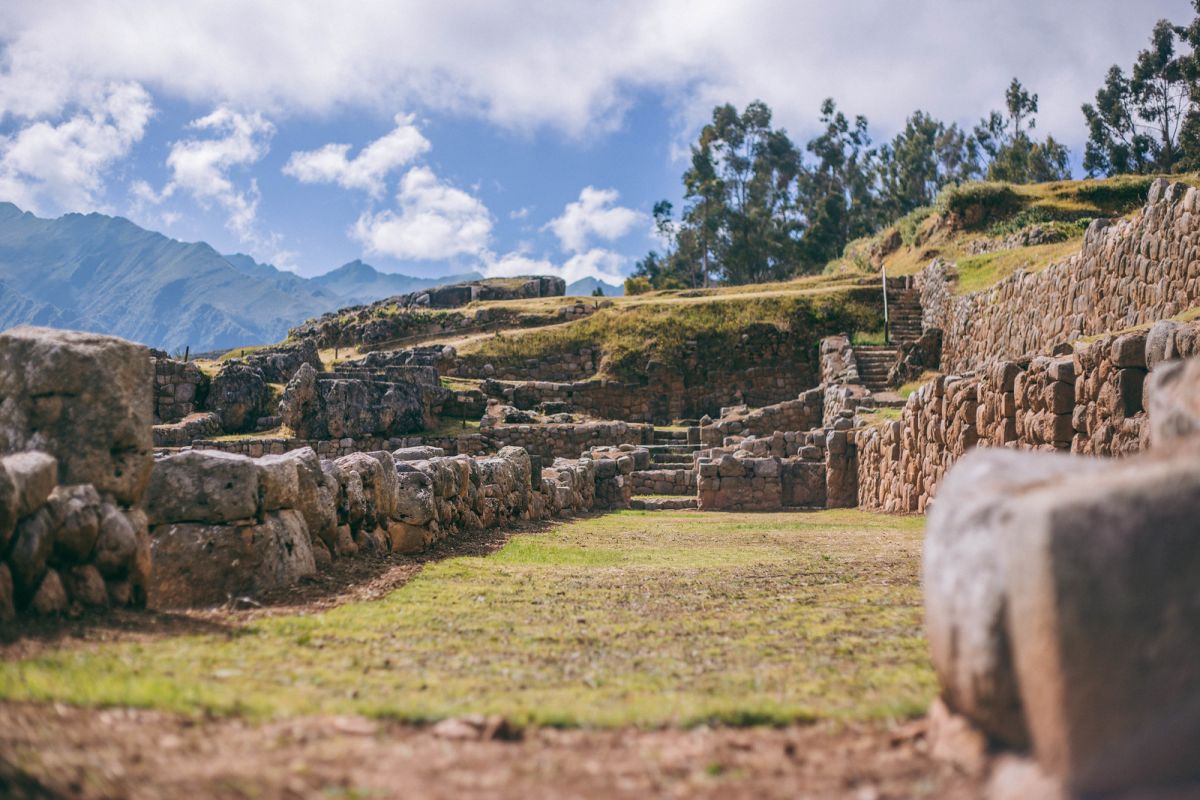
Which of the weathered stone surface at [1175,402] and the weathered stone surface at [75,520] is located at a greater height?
the weathered stone surface at [1175,402]

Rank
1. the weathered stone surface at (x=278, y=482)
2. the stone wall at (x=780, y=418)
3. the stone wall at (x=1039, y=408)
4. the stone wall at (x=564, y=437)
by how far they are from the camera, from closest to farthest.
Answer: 1. the weathered stone surface at (x=278, y=482)
2. the stone wall at (x=1039, y=408)
3. the stone wall at (x=564, y=437)
4. the stone wall at (x=780, y=418)

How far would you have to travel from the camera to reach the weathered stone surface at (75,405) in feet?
19.3

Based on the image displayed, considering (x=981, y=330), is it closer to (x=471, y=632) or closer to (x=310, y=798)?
(x=471, y=632)

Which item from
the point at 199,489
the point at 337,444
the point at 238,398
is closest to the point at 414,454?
the point at 199,489

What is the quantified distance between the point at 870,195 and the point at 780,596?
101 m

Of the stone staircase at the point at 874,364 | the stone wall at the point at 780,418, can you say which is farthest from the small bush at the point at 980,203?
the stone wall at the point at 780,418

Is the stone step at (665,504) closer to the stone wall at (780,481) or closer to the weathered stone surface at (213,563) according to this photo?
the stone wall at (780,481)

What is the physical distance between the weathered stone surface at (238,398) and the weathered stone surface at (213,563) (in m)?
27.4

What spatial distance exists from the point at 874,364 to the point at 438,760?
36.9 metres

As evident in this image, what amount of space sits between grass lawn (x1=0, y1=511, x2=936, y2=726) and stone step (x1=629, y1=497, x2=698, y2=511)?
49.4 ft

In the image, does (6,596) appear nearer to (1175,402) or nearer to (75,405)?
(75,405)

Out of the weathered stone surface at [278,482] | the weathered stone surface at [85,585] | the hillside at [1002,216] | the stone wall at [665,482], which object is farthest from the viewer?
the hillside at [1002,216]

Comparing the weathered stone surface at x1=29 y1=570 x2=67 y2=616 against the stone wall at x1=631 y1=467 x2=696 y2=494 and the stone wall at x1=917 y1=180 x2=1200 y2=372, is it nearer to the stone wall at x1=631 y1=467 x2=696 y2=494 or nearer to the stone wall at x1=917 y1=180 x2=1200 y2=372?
the stone wall at x1=917 y1=180 x2=1200 y2=372

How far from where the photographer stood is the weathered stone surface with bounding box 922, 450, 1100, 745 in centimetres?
303
